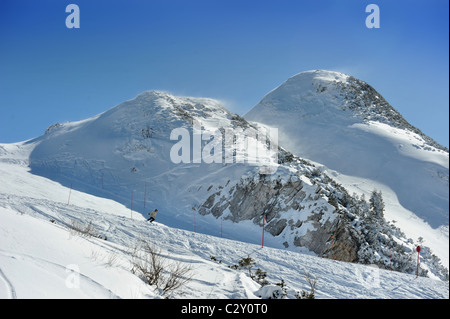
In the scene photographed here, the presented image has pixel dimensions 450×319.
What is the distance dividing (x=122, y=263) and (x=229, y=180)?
51.5ft

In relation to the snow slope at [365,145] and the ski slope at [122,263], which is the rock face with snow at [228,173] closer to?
the snow slope at [365,145]

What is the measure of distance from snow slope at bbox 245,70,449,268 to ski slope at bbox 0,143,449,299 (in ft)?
58.7

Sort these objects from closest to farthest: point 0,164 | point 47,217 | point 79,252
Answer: point 79,252 < point 47,217 < point 0,164

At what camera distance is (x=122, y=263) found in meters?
6.30

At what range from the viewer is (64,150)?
31.4 meters

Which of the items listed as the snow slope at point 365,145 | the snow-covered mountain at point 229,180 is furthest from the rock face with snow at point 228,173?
the snow slope at point 365,145

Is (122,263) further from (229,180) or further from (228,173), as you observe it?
(228,173)

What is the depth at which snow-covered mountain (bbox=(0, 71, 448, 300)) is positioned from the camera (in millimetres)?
17147

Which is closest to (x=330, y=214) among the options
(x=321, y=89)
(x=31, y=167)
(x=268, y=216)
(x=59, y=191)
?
(x=268, y=216)

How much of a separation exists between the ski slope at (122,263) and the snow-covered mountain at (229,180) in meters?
0.44

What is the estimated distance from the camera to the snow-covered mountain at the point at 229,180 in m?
17.1

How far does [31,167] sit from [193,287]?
26234 mm

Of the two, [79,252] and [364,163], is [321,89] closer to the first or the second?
[364,163]

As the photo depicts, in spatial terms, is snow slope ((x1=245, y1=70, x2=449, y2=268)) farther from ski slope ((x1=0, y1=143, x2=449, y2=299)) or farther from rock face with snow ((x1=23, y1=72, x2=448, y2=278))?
ski slope ((x1=0, y1=143, x2=449, y2=299))
